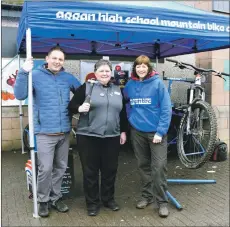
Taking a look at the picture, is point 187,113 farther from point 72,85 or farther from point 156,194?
point 72,85

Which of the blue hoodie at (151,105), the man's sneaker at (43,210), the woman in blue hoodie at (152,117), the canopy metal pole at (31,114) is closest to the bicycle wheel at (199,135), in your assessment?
the woman in blue hoodie at (152,117)

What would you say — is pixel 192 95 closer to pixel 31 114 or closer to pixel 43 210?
pixel 31 114

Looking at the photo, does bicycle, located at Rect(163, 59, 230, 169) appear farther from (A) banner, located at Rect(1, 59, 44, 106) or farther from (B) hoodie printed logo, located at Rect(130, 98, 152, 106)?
(A) banner, located at Rect(1, 59, 44, 106)

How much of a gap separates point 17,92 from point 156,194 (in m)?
1.88

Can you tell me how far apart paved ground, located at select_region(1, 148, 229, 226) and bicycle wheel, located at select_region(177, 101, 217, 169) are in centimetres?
41

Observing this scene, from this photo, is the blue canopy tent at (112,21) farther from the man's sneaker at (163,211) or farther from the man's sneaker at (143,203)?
the man's sneaker at (163,211)

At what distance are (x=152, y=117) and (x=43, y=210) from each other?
1.56 m

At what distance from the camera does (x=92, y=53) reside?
6020 millimetres

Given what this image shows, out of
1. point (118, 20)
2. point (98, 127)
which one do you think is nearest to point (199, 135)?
point (98, 127)

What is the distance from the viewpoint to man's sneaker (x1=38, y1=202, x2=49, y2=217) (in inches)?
135

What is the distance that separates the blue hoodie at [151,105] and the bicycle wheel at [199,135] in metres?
1.14

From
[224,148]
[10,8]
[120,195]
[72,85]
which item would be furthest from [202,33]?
[10,8]

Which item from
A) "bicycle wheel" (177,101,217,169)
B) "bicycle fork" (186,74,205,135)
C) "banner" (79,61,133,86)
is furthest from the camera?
"banner" (79,61,133,86)

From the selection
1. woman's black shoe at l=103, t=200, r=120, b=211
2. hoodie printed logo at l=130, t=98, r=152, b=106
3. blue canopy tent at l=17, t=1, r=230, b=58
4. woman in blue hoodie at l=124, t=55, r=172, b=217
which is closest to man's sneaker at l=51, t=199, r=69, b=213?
woman's black shoe at l=103, t=200, r=120, b=211
